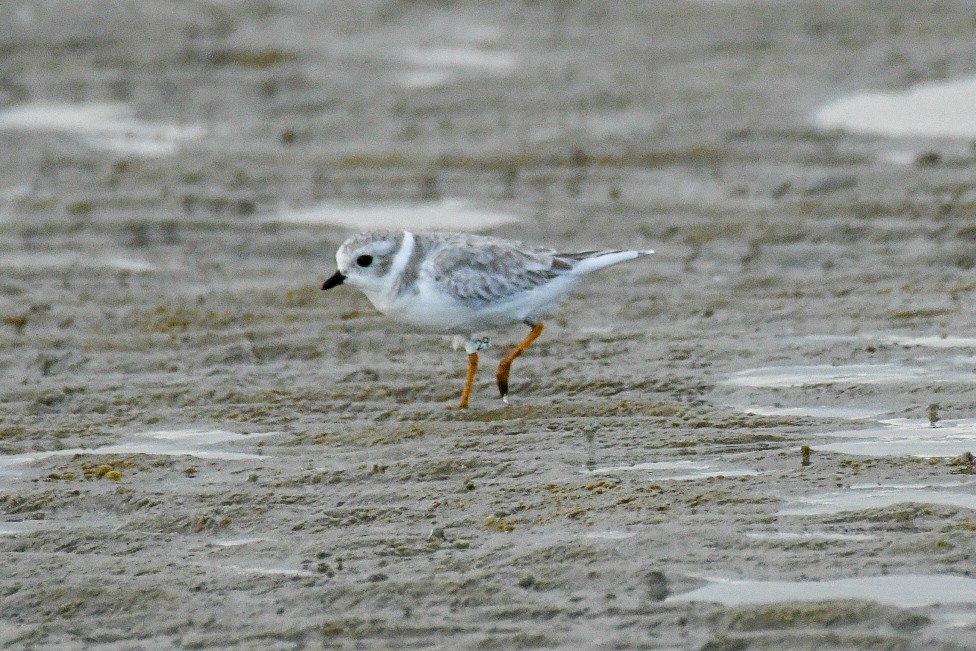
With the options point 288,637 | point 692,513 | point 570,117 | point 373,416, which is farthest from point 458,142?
point 288,637

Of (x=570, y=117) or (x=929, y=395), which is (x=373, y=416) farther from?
(x=570, y=117)

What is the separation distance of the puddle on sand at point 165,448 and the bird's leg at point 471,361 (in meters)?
0.91

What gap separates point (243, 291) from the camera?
29.6ft

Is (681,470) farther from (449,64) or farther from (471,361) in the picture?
(449,64)

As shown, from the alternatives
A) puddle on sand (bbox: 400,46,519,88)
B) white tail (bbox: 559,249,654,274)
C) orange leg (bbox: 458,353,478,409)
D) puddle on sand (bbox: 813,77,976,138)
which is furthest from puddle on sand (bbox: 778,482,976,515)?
puddle on sand (bbox: 400,46,519,88)

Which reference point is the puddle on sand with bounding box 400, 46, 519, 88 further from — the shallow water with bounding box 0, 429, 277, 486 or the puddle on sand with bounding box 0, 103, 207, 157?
the shallow water with bounding box 0, 429, 277, 486

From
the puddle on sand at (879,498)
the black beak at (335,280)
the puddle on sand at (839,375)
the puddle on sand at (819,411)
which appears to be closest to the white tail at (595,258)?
the puddle on sand at (839,375)

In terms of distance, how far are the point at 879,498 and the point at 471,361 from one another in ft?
7.93

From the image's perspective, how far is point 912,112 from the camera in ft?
37.0

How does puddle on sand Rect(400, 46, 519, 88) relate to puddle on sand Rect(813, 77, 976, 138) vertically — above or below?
above

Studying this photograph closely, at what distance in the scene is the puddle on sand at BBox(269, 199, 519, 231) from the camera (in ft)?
33.0

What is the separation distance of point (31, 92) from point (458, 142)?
385 centimetres

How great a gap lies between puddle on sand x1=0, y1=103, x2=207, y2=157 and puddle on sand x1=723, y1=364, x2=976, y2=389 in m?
5.56

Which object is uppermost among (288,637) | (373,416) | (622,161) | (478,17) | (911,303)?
(478,17)
